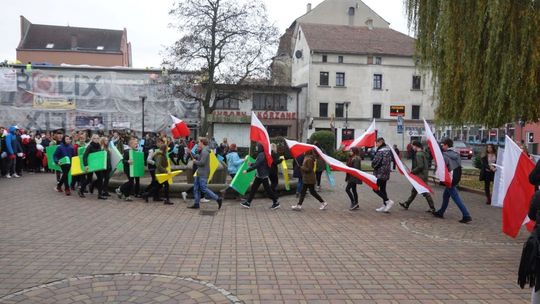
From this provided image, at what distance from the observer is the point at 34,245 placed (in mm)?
7051

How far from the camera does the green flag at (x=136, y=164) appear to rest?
12079mm

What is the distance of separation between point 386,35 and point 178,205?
4454 cm

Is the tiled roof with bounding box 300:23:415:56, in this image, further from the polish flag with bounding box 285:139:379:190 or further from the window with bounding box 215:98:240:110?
the polish flag with bounding box 285:139:379:190

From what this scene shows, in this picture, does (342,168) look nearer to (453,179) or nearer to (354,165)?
(354,165)

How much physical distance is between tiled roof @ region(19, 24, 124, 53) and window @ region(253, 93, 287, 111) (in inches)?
1355

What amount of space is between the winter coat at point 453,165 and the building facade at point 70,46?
65.7 metres

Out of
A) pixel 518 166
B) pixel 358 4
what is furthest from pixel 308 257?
pixel 358 4

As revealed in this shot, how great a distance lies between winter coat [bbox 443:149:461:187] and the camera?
10109 mm

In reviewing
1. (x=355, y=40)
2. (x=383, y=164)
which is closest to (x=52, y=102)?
(x=355, y=40)

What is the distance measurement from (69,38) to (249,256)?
72170mm

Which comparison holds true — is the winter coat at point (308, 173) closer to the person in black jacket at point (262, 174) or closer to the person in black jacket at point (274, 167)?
the person in black jacket at point (262, 174)

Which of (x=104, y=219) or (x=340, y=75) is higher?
(x=340, y=75)

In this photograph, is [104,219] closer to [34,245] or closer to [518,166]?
[34,245]

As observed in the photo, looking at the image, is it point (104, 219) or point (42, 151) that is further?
point (42, 151)
